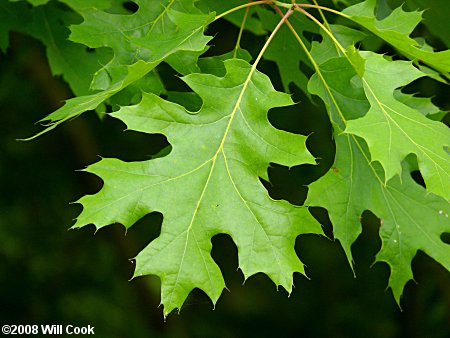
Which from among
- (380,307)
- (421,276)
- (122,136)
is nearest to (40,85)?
(122,136)

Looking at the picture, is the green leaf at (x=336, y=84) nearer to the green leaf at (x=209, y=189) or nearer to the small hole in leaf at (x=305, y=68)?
the green leaf at (x=209, y=189)

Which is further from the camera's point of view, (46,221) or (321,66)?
(46,221)

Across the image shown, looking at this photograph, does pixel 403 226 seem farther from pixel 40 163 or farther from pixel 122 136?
pixel 40 163

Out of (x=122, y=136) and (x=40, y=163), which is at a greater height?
(x=122, y=136)

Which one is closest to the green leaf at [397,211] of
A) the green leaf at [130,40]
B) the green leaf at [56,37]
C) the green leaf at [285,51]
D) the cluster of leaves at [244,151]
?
the cluster of leaves at [244,151]

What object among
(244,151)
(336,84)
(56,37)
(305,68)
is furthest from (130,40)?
(305,68)

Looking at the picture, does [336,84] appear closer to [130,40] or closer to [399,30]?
[399,30]
